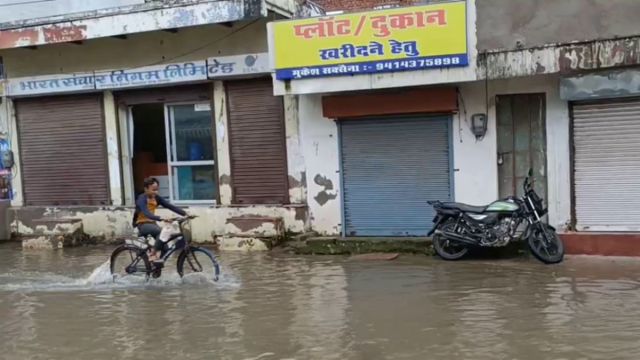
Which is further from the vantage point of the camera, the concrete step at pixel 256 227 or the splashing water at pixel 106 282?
the concrete step at pixel 256 227

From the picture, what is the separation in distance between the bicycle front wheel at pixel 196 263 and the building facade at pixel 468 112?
11.1 ft

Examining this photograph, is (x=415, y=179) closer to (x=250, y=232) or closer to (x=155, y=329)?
(x=250, y=232)

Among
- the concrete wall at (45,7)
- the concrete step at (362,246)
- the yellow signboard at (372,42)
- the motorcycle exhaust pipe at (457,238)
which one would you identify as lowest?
the concrete step at (362,246)

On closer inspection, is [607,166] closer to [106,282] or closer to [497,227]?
[497,227]

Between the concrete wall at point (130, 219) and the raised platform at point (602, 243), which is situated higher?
the concrete wall at point (130, 219)

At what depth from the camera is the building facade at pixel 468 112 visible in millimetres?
10250

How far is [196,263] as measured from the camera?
955 centimetres

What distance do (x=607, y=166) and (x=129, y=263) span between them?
7.56 meters

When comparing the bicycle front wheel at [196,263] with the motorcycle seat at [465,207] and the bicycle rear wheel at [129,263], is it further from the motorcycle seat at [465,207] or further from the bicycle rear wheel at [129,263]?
the motorcycle seat at [465,207]

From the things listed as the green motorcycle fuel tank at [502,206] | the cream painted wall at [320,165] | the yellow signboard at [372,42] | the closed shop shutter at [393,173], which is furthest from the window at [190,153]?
the green motorcycle fuel tank at [502,206]

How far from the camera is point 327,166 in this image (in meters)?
12.5

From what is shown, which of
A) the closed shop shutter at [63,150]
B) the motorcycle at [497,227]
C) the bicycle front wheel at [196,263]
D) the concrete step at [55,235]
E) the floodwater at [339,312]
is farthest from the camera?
the closed shop shutter at [63,150]

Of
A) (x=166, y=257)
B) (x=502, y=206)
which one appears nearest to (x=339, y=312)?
(x=166, y=257)

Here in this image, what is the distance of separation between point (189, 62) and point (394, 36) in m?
4.49
